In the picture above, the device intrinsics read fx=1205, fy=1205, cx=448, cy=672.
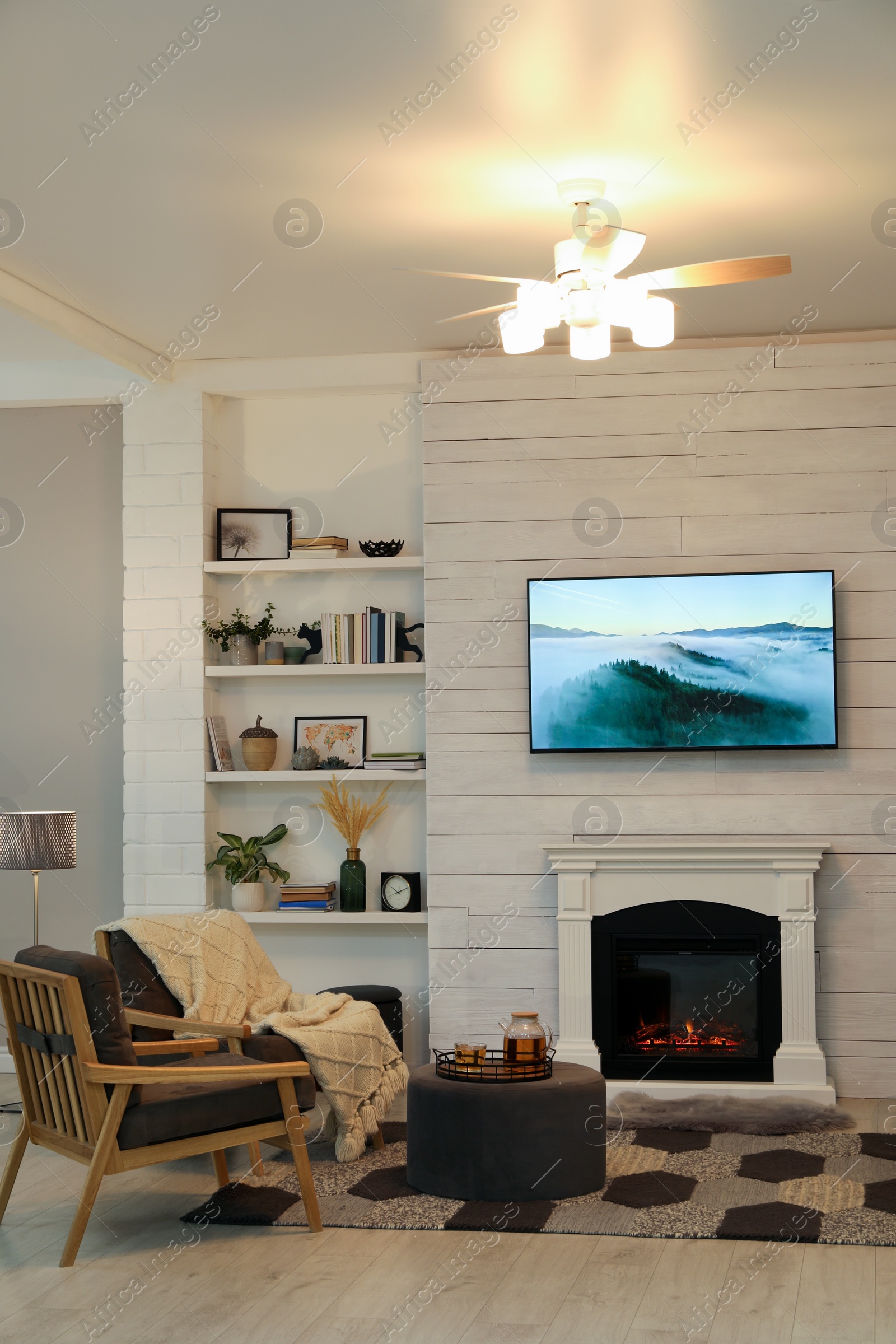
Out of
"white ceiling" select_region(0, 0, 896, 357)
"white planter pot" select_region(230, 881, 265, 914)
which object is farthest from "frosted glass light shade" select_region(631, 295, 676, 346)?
"white planter pot" select_region(230, 881, 265, 914)

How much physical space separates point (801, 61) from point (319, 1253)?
137 inches

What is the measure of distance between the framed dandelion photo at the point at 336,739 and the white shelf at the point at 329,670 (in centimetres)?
23

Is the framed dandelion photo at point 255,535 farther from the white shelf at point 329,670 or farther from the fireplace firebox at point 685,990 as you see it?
the fireplace firebox at point 685,990

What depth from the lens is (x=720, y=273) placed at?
345 cm

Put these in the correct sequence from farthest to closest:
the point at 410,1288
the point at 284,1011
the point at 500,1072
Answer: the point at 284,1011 < the point at 500,1072 < the point at 410,1288

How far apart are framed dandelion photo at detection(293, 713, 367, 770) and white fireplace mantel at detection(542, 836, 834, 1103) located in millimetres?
1040

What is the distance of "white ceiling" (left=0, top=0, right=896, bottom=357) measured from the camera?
116 inches

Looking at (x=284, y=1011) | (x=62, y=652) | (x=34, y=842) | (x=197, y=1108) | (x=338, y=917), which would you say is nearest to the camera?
(x=197, y=1108)

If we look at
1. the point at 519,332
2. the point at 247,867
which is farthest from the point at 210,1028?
the point at 519,332

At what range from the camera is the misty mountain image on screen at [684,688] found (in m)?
5.11

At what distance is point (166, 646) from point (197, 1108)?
266cm

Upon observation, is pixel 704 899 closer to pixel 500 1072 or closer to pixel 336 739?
pixel 500 1072

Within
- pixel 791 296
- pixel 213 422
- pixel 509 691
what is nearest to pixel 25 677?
pixel 213 422

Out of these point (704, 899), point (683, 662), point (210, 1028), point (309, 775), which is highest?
point (683, 662)
